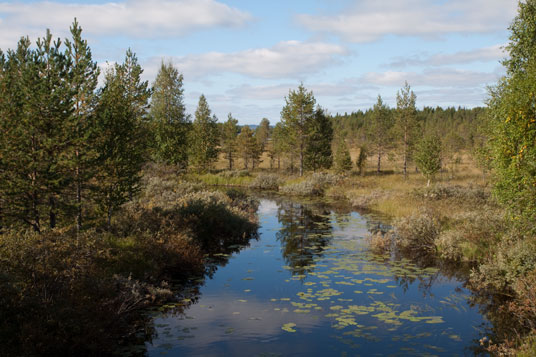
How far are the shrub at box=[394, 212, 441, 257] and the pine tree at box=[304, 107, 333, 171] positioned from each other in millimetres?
30787

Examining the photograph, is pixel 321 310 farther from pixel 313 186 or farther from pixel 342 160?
pixel 342 160

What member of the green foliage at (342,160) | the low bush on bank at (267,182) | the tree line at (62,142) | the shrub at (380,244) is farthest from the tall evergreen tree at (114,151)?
the green foliage at (342,160)

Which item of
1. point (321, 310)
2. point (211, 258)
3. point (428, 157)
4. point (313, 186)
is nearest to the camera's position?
point (321, 310)

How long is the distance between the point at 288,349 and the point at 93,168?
35.0 ft

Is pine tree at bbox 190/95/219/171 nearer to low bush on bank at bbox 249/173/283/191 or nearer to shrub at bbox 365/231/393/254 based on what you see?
low bush on bank at bbox 249/173/283/191

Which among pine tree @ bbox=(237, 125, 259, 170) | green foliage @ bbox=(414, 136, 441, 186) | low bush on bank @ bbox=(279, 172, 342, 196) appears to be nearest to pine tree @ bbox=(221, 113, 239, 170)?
pine tree @ bbox=(237, 125, 259, 170)

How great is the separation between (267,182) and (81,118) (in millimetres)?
34905

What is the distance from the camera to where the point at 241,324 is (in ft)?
34.5

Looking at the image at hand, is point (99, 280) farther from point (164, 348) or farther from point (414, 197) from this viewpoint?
point (414, 197)

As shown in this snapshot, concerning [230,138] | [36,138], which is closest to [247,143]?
[230,138]

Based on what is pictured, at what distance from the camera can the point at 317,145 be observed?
50406 millimetres

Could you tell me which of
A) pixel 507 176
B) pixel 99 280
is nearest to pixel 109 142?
pixel 99 280

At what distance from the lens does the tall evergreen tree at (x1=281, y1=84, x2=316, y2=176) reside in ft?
164

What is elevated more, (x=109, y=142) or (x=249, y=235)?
(x=109, y=142)
